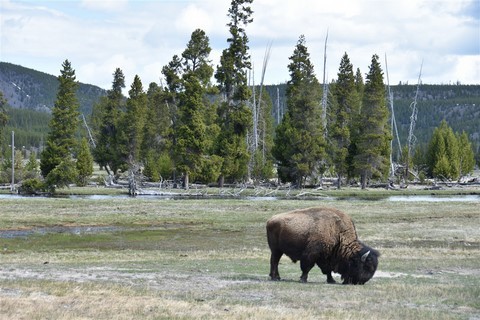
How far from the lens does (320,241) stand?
18.8 metres

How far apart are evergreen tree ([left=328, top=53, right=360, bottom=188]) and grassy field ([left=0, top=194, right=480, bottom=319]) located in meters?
33.1

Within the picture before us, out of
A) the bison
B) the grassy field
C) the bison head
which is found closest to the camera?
the grassy field

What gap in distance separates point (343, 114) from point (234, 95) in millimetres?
13505

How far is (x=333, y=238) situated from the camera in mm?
18875

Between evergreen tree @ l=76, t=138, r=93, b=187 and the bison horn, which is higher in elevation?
evergreen tree @ l=76, t=138, r=93, b=187

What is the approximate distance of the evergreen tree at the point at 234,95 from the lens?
8025 centimetres

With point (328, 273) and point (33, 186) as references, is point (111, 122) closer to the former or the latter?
point (33, 186)

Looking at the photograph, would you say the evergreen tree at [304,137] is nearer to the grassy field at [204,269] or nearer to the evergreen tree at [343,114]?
the evergreen tree at [343,114]

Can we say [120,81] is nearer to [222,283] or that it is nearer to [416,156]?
[416,156]

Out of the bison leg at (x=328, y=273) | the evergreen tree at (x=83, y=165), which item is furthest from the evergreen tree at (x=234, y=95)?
the bison leg at (x=328, y=273)

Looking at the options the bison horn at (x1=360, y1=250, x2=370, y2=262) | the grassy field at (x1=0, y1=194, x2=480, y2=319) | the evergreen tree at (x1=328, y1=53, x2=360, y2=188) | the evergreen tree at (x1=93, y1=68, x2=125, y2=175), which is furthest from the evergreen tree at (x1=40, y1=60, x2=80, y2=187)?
the bison horn at (x1=360, y1=250, x2=370, y2=262)

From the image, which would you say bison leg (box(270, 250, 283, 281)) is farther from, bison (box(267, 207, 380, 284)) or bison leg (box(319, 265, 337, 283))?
bison leg (box(319, 265, 337, 283))

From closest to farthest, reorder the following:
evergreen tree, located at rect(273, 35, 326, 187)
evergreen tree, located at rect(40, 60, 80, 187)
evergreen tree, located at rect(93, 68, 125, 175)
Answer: evergreen tree, located at rect(40, 60, 80, 187) → evergreen tree, located at rect(273, 35, 326, 187) → evergreen tree, located at rect(93, 68, 125, 175)

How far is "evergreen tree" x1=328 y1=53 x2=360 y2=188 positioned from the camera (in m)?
82.2
